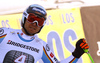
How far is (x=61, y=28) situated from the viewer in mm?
5145

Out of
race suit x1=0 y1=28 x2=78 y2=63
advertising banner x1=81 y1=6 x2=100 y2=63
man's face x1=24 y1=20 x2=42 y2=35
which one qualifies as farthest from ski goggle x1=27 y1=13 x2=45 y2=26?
A: advertising banner x1=81 y1=6 x2=100 y2=63

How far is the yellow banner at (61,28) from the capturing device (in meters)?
4.93

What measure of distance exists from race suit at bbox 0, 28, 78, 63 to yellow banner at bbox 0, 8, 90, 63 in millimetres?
2446

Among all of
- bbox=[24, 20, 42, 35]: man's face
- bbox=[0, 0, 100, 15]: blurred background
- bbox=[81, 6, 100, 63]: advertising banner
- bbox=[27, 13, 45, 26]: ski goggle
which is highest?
bbox=[27, 13, 45, 26]: ski goggle

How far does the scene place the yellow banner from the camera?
493 centimetres

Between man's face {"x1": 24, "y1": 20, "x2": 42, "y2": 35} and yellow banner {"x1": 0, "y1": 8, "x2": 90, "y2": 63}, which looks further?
yellow banner {"x1": 0, "y1": 8, "x2": 90, "y2": 63}

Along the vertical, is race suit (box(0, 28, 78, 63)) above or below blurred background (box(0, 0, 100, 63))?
above

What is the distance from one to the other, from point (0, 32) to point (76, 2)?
3.50 m

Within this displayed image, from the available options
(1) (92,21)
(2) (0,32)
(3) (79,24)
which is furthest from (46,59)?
(1) (92,21)

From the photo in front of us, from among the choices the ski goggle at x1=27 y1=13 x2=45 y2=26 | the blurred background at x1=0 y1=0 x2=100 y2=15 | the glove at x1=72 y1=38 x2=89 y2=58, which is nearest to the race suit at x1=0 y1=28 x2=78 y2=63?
the glove at x1=72 y1=38 x2=89 y2=58

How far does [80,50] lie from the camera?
235cm

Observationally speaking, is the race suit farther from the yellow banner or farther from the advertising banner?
the advertising banner

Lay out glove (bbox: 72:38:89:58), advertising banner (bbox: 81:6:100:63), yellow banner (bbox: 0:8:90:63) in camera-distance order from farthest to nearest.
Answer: advertising banner (bbox: 81:6:100:63) → yellow banner (bbox: 0:8:90:63) → glove (bbox: 72:38:89:58)

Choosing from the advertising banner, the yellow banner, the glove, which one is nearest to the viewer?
the glove
